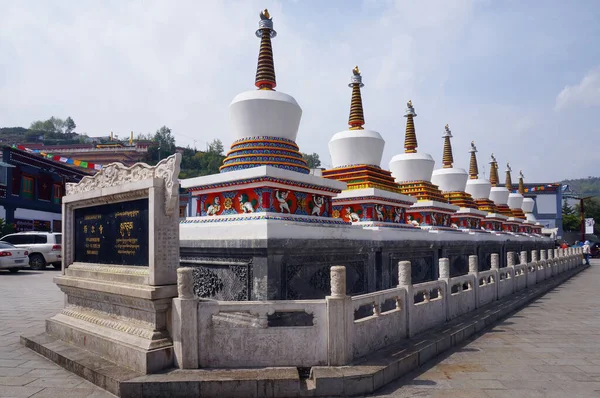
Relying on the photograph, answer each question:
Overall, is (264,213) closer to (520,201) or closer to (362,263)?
(362,263)

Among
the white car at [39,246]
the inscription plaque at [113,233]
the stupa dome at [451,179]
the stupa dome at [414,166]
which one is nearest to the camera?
the inscription plaque at [113,233]

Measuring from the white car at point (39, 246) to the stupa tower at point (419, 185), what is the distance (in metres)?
17.4

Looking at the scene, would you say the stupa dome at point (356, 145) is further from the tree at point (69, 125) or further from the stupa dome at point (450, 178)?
the tree at point (69, 125)

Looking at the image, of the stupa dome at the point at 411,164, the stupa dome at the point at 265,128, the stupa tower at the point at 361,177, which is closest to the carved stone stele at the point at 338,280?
the stupa dome at the point at 265,128

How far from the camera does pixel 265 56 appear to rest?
11.5 metres

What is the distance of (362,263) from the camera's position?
10383mm

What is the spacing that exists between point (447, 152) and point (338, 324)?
1879cm

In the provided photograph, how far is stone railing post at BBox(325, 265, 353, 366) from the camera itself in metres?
5.68

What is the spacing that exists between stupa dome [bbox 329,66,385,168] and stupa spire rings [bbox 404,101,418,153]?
440 centimetres

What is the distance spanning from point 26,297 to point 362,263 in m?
9.92

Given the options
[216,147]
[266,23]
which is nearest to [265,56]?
[266,23]

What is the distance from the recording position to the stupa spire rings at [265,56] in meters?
11.2

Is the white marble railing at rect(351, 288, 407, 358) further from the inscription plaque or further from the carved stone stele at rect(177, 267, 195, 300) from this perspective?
the inscription plaque

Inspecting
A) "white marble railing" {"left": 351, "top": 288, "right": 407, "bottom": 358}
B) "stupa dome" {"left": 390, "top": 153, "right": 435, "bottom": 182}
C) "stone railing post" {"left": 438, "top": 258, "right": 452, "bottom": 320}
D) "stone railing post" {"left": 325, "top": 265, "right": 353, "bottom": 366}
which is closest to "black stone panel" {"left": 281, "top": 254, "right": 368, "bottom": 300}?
"white marble railing" {"left": 351, "top": 288, "right": 407, "bottom": 358}
